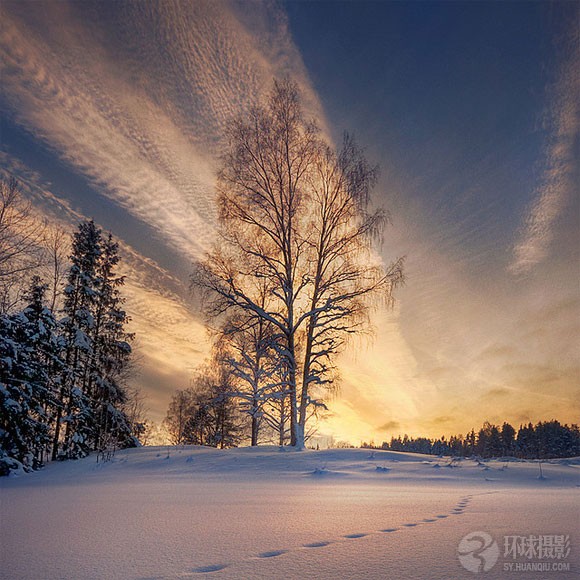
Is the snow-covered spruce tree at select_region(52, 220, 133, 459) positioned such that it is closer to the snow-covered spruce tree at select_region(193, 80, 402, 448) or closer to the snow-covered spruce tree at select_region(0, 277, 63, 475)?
the snow-covered spruce tree at select_region(0, 277, 63, 475)

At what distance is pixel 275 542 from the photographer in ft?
5.27

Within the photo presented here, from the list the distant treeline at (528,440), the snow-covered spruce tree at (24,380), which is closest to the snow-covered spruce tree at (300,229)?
the snow-covered spruce tree at (24,380)

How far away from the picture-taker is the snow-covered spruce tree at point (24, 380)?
10711mm

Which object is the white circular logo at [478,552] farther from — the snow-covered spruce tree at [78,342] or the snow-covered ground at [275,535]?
the snow-covered spruce tree at [78,342]

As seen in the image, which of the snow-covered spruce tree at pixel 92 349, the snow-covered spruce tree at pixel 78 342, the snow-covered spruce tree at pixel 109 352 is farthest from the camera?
the snow-covered spruce tree at pixel 109 352

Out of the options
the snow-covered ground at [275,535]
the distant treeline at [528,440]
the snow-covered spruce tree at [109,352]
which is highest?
the snow-covered spruce tree at [109,352]

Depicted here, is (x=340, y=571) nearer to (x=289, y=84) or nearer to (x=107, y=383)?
(x=289, y=84)

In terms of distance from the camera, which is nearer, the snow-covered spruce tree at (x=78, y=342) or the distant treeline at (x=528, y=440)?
the snow-covered spruce tree at (x=78, y=342)

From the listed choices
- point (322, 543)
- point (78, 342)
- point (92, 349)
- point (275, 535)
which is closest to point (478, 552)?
point (322, 543)

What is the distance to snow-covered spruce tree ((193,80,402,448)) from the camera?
10.7m

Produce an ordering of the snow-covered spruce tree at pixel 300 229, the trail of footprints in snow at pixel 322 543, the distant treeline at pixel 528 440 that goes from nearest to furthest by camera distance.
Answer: the trail of footprints in snow at pixel 322 543 < the snow-covered spruce tree at pixel 300 229 < the distant treeline at pixel 528 440

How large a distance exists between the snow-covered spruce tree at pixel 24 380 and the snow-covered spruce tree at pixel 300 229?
6184 millimetres

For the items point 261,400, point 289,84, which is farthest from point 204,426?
point 289,84

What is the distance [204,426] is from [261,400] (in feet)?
74.5
